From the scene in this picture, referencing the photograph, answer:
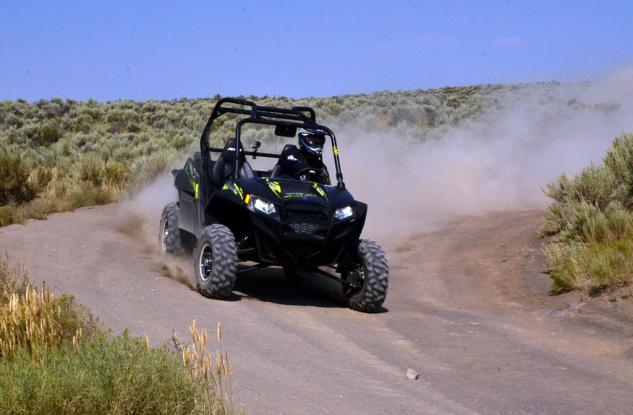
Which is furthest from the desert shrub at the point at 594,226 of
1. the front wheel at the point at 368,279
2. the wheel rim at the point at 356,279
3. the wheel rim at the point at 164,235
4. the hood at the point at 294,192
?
the wheel rim at the point at 164,235

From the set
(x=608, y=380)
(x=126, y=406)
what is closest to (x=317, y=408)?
(x=126, y=406)

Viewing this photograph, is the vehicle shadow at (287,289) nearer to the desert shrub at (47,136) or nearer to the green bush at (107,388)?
the green bush at (107,388)

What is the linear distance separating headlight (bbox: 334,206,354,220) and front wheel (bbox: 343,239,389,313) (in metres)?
0.47

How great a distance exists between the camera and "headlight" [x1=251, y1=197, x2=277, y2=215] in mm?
10203

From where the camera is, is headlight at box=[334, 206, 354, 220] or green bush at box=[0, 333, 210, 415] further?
headlight at box=[334, 206, 354, 220]

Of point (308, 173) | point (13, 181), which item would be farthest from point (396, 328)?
point (13, 181)

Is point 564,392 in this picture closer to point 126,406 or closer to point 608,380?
point 608,380

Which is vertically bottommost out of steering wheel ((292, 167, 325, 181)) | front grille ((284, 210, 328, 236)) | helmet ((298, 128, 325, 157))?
front grille ((284, 210, 328, 236))

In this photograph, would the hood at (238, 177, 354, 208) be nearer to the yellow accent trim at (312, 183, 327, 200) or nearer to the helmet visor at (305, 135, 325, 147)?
the yellow accent trim at (312, 183, 327, 200)

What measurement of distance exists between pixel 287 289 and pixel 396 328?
2444mm

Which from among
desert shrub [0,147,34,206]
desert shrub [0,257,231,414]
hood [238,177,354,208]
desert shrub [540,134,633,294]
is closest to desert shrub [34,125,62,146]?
desert shrub [0,147,34,206]

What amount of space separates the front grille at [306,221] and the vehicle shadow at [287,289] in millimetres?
1056

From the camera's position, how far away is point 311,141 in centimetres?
1141

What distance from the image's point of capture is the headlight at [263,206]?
33.5 ft
